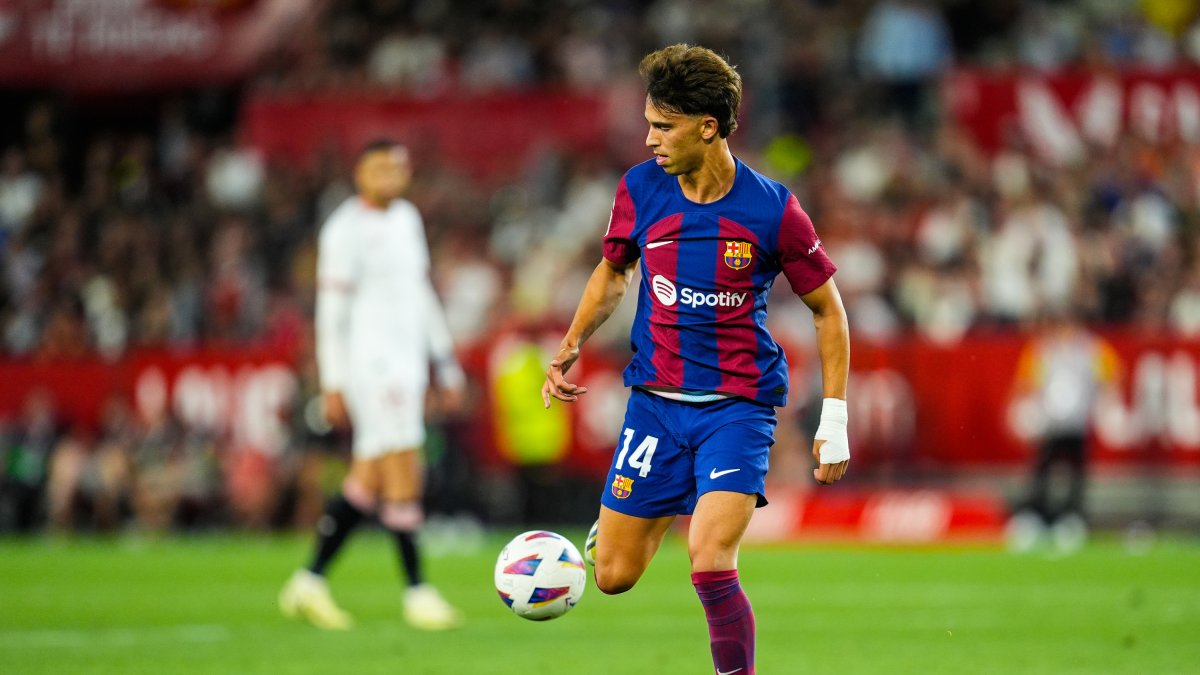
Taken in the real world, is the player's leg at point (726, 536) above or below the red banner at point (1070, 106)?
below

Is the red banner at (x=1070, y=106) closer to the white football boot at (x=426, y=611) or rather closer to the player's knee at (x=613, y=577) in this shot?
the white football boot at (x=426, y=611)

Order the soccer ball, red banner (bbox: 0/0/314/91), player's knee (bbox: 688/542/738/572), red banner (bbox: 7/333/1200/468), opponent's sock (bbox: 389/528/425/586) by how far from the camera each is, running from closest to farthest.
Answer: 1. player's knee (bbox: 688/542/738/572)
2. the soccer ball
3. opponent's sock (bbox: 389/528/425/586)
4. red banner (bbox: 7/333/1200/468)
5. red banner (bbox: 0/0/314/91)

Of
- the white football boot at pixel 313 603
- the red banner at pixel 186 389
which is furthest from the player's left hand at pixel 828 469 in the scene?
the red banner at pixel 186 389

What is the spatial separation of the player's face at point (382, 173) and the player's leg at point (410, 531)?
1534 mm

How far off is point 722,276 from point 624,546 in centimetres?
106

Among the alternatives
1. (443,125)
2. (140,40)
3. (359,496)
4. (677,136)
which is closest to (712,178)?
(677,136)

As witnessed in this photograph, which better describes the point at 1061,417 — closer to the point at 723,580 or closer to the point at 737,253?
the point at 737,253

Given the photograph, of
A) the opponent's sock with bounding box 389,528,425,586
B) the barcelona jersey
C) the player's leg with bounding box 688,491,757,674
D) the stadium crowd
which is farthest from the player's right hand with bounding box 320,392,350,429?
the stadium crowd

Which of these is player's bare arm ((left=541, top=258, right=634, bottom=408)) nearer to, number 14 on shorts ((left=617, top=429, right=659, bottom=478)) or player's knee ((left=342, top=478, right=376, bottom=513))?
number 14 on shorts ((left=617, top=429, right=659, bottom=478))

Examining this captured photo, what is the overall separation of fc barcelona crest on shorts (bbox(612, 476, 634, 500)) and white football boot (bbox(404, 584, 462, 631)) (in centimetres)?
405

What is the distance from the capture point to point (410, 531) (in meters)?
11.2

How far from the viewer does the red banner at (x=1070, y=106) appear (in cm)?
2278

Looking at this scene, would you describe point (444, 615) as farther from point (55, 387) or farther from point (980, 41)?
point (980, 41)

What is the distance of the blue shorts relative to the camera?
694cm
